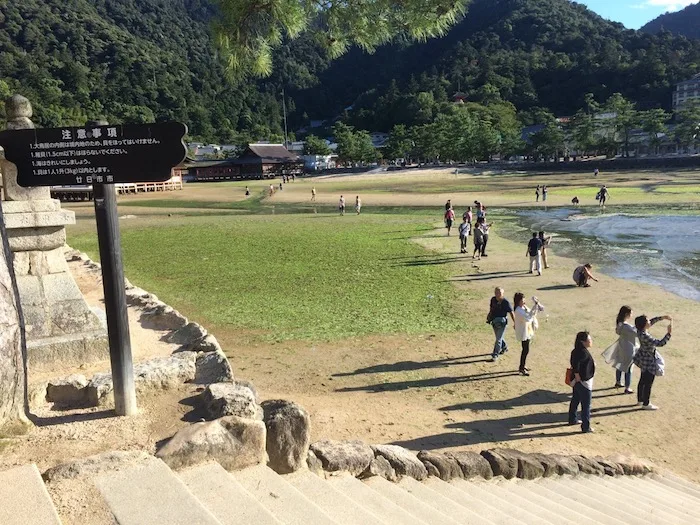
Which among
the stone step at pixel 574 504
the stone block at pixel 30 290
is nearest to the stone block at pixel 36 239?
the stone block at pixel 30 290

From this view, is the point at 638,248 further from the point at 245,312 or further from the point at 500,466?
the point at 500,466

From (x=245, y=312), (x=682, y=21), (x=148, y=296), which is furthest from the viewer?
(x=682, y=21)

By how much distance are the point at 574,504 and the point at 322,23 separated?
530cm

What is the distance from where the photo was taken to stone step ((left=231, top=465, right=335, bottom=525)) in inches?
122

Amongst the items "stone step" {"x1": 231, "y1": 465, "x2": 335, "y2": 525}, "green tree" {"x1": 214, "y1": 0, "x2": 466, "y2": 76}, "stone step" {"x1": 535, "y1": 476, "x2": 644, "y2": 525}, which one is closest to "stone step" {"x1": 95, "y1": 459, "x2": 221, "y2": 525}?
"stone step" {"x1": 231, "y1": 465, "x2": 335, "y2": 525}

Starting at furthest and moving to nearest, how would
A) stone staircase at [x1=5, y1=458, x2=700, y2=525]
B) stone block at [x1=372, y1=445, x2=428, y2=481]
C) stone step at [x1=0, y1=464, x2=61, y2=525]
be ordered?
stone block at [x1=372, y1=445, x2=428, y2=481]
stone staircase at [x1=5, y1=458, x2=700, y2=525]
stone step at [x1=0, y1=464, x2=61, y2=525]

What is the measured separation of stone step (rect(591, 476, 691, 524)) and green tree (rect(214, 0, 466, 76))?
4632 millimetres

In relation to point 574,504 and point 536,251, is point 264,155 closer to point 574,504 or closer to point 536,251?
point 536,251

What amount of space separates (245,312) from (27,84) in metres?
94.5

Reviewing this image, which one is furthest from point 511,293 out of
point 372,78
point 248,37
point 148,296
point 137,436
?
point 372,78

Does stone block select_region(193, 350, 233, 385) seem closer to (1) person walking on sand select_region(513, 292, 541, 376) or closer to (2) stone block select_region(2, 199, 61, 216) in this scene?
(2) stone block select_region(2, 199, 61, 216)

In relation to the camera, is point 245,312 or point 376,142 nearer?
point 245,312

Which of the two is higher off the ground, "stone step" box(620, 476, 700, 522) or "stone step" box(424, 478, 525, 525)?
"stone step" box(424, 478, 525, 525)

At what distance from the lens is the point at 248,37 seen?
587cm
